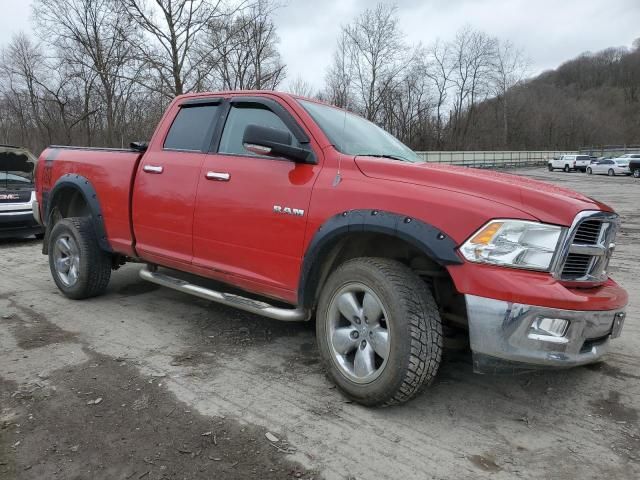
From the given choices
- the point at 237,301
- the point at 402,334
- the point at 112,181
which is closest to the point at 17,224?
the point at 112,181

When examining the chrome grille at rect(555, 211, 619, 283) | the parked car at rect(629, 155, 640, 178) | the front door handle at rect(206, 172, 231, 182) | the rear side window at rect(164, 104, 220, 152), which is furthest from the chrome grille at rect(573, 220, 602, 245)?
the parked car at rect(629, 155, 640, 178)

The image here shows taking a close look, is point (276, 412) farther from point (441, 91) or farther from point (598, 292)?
point (441, 91)

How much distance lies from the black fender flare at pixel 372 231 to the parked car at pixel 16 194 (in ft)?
23.5

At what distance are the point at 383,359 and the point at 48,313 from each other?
3.54 metres

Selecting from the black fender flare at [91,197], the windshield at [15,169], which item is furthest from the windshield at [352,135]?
the windshield at [15,169]

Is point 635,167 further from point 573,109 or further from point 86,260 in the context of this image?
point 573,109

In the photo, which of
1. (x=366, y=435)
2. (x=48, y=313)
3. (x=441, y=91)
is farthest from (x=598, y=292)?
(x=441, y=91)

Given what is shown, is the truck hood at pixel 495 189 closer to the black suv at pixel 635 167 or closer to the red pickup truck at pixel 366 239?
the red pickup truck at pixel 366 239

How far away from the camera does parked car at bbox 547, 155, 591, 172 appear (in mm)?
49000

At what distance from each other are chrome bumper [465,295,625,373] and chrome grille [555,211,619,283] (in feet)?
0.74

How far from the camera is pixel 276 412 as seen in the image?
304 cm

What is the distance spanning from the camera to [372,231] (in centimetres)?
300

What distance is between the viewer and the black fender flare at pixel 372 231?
2.72 m

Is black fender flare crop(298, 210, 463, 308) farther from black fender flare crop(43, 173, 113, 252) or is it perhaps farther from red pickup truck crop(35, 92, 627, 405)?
black fender flare crop(43, 173, 113, 252)
